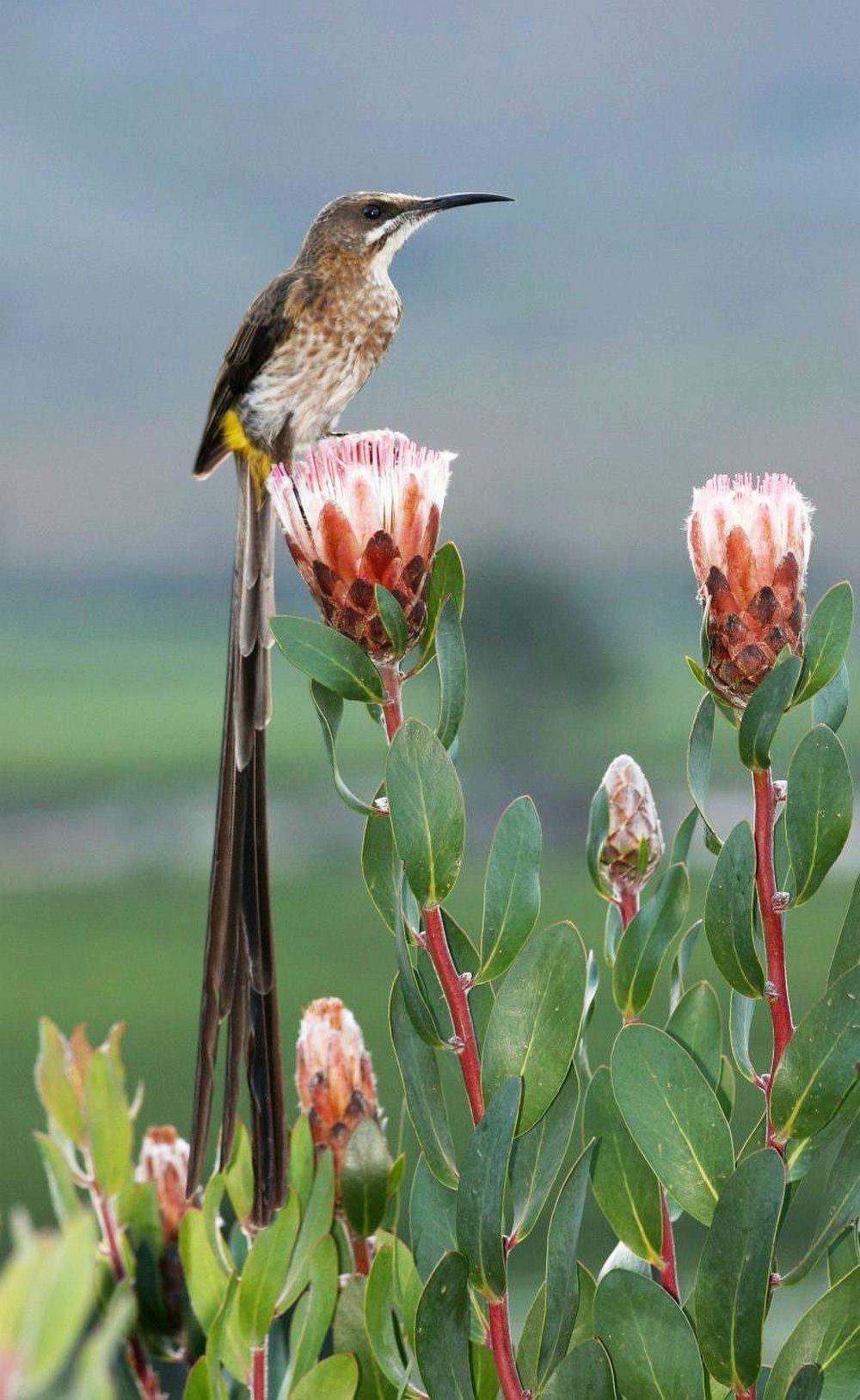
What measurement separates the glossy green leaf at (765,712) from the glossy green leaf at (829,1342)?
160 mm

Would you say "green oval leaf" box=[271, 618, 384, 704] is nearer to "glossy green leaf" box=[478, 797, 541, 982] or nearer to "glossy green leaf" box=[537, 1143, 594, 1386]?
"glossy green leaf" box=[478, 797, 541, 982]

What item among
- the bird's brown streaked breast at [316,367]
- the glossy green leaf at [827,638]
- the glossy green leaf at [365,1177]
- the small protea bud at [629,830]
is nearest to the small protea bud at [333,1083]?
the glossy green leaf at [365,1177]

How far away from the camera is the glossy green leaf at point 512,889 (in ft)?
1.53

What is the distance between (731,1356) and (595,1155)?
0.27 ft

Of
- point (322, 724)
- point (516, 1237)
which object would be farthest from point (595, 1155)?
point (322, 724)

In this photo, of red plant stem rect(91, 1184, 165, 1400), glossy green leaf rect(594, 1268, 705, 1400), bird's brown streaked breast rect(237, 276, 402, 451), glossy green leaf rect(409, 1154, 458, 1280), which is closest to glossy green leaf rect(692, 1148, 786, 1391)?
glossy green leaf rect(594, 1268, 705, 1400)

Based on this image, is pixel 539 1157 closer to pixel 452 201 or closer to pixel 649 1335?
pixel 649 1335

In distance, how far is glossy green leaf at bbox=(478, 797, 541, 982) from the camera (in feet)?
1.53

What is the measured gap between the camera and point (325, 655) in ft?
1.50

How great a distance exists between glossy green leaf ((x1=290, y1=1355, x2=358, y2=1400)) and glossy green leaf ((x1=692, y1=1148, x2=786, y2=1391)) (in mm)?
123

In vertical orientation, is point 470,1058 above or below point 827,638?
below

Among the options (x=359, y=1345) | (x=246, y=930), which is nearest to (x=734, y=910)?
(x=359, y=1345)

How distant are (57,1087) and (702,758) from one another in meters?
0.31

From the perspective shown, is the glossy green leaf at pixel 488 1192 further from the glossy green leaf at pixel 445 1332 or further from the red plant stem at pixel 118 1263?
the red plant stem at pixel 118 1263
